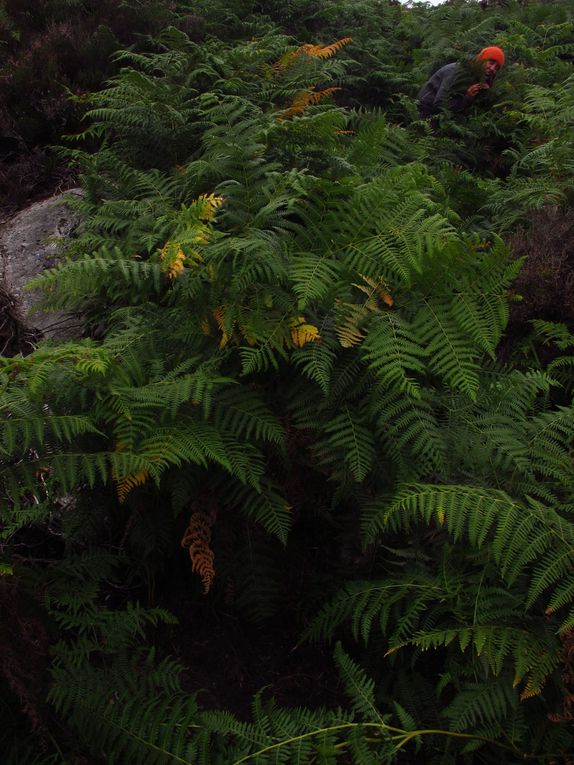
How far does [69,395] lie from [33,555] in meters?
0.93

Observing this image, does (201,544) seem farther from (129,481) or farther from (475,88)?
(475,88)

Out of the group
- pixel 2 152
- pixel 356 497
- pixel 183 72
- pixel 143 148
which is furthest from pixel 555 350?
pixel 2 152

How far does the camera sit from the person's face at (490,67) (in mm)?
7012

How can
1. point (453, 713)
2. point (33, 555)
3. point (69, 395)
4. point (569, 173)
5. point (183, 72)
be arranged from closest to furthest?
point (453, 713), point (69, 395), point (33, 555), point (183, 72), point (569, 173)

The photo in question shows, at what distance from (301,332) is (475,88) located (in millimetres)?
6031

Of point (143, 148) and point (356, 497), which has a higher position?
point (143, 148)

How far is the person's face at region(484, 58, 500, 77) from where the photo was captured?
7.01m

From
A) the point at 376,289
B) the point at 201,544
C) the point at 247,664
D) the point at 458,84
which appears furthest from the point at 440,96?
the point at 247,664

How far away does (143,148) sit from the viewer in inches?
147

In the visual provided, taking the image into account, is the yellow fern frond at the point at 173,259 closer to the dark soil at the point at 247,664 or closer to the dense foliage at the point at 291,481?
the dense foliage at the point at 291,481

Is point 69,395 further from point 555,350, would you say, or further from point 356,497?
point 555,350

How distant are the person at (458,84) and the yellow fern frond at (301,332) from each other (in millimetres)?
5584

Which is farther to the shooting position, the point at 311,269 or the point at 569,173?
the point at 569,173

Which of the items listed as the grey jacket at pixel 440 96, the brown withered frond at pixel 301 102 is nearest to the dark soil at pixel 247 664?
the brown withered frond at pixel 301 102
